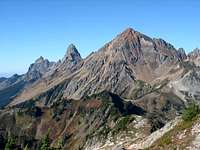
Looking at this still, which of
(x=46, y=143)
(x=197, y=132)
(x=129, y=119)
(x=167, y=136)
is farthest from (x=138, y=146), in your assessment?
(x=129, y=119)

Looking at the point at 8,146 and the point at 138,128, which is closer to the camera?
the point at 8,146

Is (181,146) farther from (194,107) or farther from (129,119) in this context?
(129,119)

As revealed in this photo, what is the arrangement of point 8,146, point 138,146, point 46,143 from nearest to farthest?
point 138,146 < point 46,143 < point 8,146

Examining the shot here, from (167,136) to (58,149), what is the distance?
220 feet

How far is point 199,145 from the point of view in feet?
284

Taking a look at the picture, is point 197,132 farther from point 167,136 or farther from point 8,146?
point 8,146

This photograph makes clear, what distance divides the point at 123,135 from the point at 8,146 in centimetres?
4772

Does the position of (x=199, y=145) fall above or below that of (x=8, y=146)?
below

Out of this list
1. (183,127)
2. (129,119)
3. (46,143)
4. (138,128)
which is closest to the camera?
(183,127)

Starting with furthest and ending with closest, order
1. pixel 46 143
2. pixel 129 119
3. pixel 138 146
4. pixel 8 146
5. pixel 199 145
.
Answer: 1. pixel 129 119
2. pixel 8 146
3. pixel 46 143
4. pixel 138 146
5. pixel 199 145

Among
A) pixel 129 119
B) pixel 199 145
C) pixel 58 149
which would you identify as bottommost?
pixel 199 145

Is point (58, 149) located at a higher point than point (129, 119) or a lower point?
lower


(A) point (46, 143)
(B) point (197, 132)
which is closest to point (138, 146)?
(B) point (197, 132)

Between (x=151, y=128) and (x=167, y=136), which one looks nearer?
(x=167, y=136)
